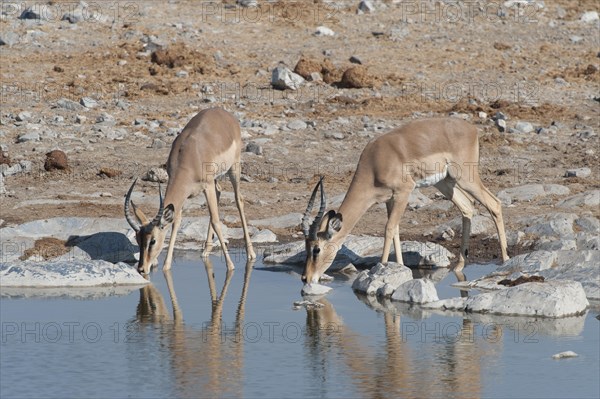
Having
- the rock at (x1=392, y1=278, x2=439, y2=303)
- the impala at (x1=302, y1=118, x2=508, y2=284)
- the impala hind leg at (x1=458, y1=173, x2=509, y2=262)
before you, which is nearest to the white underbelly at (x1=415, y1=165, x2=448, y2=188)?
the impala at (x1=302, y1=118, x2=508, y2=284)

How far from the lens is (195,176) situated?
532 inches

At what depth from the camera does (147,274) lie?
12773 millimetres

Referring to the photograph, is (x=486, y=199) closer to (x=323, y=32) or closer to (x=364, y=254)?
(x=364, y=254)

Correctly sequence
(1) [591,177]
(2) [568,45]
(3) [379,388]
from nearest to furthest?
(3) [379,388] → (1) [591,177] → (2) [568,45]

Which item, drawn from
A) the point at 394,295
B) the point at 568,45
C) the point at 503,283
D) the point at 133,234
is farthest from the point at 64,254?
the point at 568,45

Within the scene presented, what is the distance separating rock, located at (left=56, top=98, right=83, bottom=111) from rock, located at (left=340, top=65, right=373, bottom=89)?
16.3 feet

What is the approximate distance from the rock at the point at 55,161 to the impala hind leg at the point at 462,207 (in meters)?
6.35

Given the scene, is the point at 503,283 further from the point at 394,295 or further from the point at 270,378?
the point at 270,378

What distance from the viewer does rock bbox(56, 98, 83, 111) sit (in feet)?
70.0

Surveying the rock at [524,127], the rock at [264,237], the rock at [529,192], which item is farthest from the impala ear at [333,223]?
the rock at [524,127]

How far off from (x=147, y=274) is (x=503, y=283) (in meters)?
3.62

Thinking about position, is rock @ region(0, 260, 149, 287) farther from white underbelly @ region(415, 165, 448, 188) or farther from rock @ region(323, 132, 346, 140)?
rock @ region(323, 132, 346, 140)

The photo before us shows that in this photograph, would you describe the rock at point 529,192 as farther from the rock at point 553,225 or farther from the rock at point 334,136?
the rock at point 334,136

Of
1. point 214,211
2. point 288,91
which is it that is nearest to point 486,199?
point 214,211
